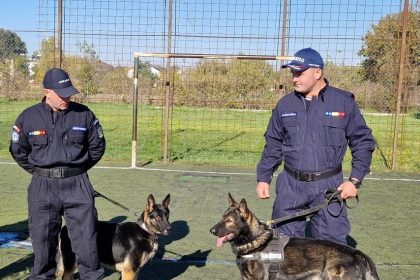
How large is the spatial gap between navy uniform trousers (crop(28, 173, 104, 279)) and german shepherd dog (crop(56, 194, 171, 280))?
0.12m

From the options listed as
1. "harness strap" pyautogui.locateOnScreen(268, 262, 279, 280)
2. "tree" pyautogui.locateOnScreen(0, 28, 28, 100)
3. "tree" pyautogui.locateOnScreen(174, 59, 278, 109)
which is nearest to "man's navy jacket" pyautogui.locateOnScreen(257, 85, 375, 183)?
"harness strap" pyautogui.locateOnScreen(268, 262, 279, 280)

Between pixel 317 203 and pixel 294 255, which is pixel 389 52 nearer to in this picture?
pixel 317 203

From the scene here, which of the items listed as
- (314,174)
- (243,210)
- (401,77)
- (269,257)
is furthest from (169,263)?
(401,77)

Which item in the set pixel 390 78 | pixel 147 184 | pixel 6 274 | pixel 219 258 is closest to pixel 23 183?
pixel 147 184

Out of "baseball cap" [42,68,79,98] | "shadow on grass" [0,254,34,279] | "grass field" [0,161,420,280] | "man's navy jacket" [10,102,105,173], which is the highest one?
"baseball cap" [42,68,79,98]

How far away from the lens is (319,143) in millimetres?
3617

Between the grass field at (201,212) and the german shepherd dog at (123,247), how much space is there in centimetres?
45

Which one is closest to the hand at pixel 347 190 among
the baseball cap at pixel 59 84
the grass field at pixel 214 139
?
the baseball cap at pixel 59 84

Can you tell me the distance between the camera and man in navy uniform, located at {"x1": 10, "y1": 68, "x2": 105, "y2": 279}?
3.64 m

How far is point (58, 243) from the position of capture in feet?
13.0

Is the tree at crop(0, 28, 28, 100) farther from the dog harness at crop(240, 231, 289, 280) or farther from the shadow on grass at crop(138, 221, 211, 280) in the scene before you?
the dog harness at crop(240, 231, 289, 280)

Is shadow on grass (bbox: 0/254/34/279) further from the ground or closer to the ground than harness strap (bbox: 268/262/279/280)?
closer to the ground

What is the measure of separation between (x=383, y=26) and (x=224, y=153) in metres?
4.71

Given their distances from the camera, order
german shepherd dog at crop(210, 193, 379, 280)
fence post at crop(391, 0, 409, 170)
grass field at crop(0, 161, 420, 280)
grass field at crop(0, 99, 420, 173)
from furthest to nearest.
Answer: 1. grass field at crop(0, 99, 420, 173)
2. fence post at crop(391, 0, 409, 170)
3. grass field at crop(0, 161, 420, 280)
4. german shepherd dog at crop(210, 193, 379, 280)
